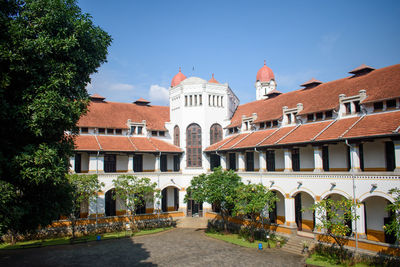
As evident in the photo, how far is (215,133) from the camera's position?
115ft

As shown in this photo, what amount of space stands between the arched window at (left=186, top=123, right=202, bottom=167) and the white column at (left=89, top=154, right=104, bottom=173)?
378 inches

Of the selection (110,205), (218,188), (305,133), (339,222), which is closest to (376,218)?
(339,222)

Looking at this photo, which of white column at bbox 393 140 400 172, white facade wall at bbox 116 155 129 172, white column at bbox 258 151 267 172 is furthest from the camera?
white facade wall at bbox 116 155 129 172

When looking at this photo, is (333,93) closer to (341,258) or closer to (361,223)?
(361,223)

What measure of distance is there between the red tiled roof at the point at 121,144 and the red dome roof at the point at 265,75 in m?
32.4

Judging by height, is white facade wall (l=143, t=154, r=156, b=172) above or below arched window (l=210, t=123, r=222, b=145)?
below

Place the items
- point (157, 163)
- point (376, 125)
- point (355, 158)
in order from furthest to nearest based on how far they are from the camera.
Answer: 1. point (157, 163)
2. point (355, 158)
3. point (376, 125)

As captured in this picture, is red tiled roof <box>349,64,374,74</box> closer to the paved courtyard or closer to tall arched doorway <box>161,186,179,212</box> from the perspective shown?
the paved courtyard

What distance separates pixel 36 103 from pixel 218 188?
16700mm

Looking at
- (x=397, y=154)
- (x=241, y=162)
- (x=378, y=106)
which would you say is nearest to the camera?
(x=397, y=154)

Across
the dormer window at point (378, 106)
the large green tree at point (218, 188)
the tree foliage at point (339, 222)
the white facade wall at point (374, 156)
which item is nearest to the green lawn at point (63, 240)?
the large green tree at point (218, 188)

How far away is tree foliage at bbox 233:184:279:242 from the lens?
22.7 metres

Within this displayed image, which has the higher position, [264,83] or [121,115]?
[264,83]

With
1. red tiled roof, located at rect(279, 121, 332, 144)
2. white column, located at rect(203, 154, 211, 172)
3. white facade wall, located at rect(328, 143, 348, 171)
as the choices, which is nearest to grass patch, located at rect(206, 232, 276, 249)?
white facade wall, located at rect(328, 143, 348, 171)
